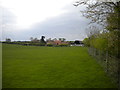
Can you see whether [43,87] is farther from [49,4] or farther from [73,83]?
[49,4]

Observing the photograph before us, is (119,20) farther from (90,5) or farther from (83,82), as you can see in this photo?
(83,82)

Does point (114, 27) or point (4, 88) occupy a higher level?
point (114, 27)

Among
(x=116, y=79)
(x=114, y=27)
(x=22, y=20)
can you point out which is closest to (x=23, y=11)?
(x=22, y=20)

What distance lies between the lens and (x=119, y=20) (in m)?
3.21

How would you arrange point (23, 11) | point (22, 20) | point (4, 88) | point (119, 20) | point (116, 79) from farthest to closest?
point (23, 11) < point (22, 20) < point (116, 79) < point (4, 88) < point (119, 20)

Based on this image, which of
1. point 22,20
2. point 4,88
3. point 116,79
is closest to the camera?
point 4,88

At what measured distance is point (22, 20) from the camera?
5172 millimetres

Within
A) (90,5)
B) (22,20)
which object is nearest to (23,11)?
(22,20)

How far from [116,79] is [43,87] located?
6.95 ft

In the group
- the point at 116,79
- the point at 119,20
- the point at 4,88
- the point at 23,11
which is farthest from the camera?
the point at 23,11

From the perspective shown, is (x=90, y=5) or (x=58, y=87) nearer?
(x=58, y=87)

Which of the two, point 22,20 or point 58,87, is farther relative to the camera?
point 22,20

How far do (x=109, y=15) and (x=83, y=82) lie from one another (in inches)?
82.8

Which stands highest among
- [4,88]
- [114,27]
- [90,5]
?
[90,5]
